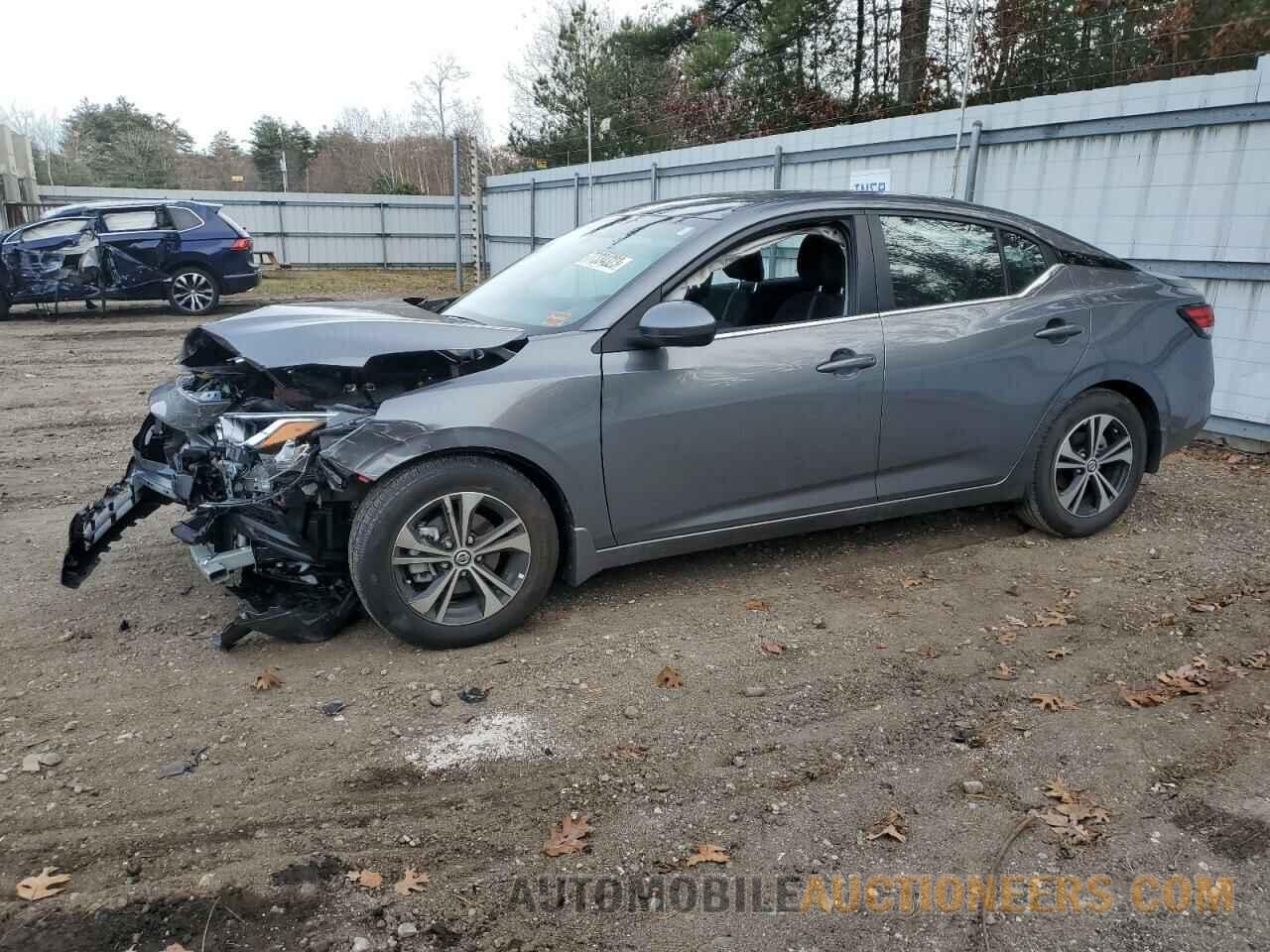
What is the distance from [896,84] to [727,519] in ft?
44.8

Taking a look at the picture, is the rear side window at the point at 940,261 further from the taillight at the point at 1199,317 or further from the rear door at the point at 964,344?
the taillight at the point at 1199,317

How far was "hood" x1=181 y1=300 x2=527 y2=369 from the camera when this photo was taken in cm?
354

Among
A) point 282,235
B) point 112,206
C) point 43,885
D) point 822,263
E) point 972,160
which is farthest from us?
point 282,235

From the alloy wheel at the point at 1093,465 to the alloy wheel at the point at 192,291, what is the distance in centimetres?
1416

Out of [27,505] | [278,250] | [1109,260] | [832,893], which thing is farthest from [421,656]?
[278,250]

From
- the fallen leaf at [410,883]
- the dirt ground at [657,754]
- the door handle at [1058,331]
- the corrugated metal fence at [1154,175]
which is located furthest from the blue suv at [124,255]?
the fallen leaf at [410,883]

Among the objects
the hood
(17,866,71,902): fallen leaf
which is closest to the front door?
the hood

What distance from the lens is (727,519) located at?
408cm

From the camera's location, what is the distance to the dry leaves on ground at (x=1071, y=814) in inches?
105

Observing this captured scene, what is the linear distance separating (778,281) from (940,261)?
80 centimetres

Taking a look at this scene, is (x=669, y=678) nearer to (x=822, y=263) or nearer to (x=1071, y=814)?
(x=1071, y=814)

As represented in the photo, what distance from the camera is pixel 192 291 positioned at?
50.0ft

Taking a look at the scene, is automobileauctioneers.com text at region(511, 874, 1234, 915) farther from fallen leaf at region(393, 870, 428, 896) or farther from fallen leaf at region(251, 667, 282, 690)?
fallen leaf at region(251, 667, 282, 690)

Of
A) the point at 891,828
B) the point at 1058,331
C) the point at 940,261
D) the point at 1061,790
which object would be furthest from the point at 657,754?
the point at 1058,331
